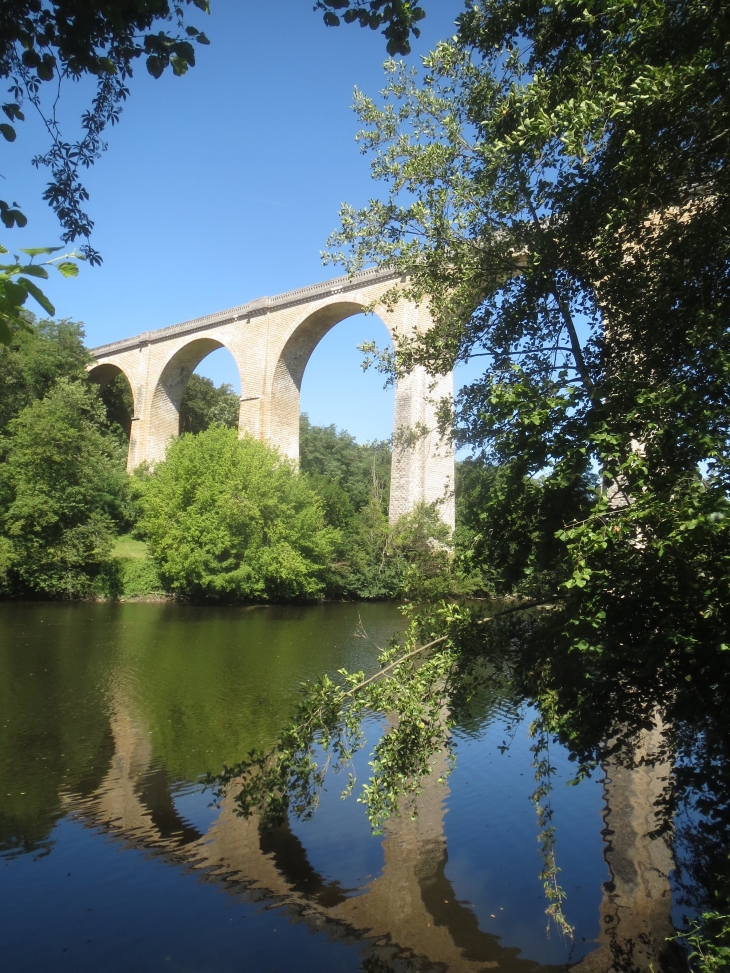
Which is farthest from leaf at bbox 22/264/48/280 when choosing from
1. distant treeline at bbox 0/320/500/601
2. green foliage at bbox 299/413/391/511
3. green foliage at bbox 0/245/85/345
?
green foliage at bbox 299/413/391/511

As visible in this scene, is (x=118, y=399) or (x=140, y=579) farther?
(x=118, y=399)

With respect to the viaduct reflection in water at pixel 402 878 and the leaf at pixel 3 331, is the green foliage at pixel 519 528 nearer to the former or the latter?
the viaduct reflection in water at pixel 402 878

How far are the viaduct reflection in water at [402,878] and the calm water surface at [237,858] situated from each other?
0.01 meters

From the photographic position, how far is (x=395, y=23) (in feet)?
8.86

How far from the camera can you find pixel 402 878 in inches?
176

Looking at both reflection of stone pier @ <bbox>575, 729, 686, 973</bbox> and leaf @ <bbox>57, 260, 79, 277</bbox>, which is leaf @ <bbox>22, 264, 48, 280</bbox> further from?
reflection of stone pier @ <bbox>575, 729, 686, 973</bbox>

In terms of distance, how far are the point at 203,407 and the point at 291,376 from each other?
32.9 ft

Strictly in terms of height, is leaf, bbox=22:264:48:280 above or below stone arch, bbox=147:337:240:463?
below

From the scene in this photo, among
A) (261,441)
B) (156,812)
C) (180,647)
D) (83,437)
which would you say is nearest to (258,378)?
(261,441)

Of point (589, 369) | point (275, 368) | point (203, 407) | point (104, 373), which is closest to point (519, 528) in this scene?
point (589, 369)

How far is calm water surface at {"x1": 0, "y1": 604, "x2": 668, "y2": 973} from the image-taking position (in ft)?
12.2

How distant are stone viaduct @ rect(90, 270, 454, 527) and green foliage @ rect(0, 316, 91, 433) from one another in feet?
8.21

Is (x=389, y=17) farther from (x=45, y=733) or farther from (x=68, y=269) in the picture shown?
(x=45, y=733)

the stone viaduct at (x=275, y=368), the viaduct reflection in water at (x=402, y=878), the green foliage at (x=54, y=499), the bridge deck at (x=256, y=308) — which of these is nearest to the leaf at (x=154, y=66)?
the viaduct reflection in water at (x=402, y=878)
